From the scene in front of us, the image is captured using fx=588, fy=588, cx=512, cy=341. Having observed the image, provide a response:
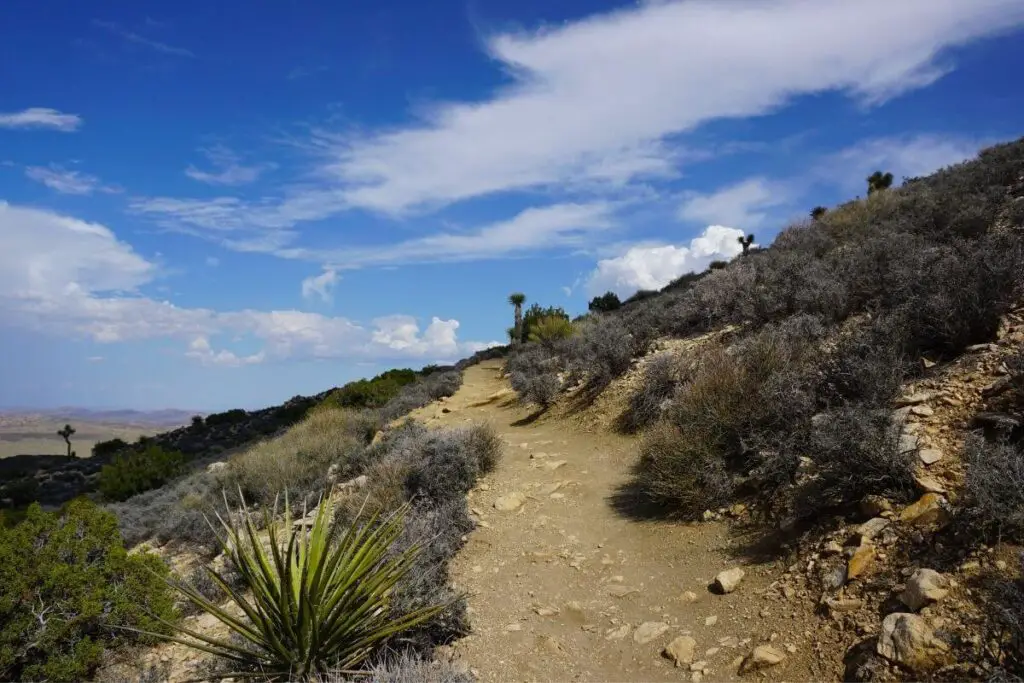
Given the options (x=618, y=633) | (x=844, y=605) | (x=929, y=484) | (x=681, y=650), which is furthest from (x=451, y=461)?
(x=929, y=484)

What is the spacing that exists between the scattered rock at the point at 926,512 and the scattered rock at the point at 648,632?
7.00 feet

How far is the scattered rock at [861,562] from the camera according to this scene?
14.7 feet

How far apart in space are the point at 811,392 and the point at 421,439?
6238mm

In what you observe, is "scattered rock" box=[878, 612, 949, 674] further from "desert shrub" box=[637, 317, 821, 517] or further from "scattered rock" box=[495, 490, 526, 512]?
"scattered rock" box=[495, 490, 526, 512]

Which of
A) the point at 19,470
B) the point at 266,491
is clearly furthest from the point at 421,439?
the point at 19,470

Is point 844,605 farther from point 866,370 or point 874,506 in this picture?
point 866,370

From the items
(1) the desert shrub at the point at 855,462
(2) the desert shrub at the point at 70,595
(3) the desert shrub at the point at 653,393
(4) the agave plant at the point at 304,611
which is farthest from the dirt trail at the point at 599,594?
(2) the desert shrub at the point at 70,595

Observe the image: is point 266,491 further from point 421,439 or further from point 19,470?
point 19,470

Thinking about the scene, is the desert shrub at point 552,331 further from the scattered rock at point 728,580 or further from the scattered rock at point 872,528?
the scattered rock at point 872,528

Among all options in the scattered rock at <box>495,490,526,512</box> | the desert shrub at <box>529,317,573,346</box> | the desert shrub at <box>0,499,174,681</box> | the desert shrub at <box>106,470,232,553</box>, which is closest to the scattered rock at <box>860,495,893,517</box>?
the scattered rock at <box>495,490,526,512</box>

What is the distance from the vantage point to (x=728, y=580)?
5.29 metres

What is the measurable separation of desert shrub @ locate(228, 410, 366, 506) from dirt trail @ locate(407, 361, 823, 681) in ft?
16.5

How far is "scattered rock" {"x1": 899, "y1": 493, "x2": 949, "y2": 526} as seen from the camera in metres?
4.46

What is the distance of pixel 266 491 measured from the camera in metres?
12.5
